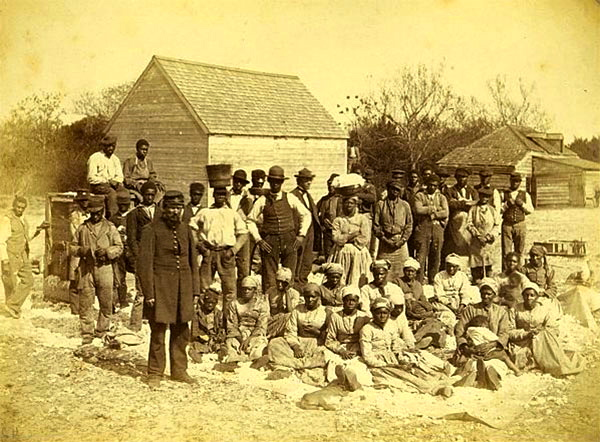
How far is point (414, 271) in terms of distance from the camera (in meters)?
7.02

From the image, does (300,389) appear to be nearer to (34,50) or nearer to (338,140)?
(338,140)

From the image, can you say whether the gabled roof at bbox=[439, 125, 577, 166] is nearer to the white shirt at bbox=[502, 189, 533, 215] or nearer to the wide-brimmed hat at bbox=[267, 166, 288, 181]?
the white shirt at bbox=[502, 189, 533, 215]

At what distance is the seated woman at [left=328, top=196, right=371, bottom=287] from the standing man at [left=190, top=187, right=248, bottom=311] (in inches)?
34.6

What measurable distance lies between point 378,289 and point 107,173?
2863 millimetres

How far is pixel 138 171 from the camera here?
7461mm

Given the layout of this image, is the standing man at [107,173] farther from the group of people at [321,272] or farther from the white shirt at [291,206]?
the white shirt at [291,206]

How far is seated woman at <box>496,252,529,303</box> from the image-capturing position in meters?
6.76

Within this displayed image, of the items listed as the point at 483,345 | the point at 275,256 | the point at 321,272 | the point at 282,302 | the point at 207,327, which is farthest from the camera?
the point at 321,272

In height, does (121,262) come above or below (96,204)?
below

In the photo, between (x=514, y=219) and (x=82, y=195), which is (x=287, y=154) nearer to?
(x=82, y=195)

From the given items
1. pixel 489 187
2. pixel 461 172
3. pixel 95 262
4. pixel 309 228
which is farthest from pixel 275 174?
pixel 489 187

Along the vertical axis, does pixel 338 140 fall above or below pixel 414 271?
above

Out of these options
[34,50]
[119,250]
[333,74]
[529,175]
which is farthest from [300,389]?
[529,175]

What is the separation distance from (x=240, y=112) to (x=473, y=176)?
2814 millimetres
